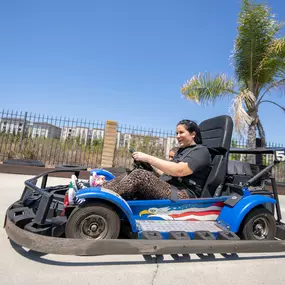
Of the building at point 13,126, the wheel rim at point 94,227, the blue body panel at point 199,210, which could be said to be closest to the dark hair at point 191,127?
the blue body panel at point 199,210

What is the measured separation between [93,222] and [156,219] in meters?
0.60

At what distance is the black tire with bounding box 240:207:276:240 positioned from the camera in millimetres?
2305

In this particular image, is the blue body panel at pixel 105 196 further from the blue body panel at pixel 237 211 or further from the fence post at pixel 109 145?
the fence post at pixel 109 145

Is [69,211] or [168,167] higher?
[168,167]

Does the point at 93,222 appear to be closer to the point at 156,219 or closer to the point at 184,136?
the point at 156,219

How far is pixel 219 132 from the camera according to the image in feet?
9.04

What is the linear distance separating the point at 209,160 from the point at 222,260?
2.99 ft

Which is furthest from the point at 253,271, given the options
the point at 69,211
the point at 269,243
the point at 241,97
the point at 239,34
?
the point at 239,34

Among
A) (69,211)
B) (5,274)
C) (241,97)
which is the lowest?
(5,274)

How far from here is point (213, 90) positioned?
9039 mm

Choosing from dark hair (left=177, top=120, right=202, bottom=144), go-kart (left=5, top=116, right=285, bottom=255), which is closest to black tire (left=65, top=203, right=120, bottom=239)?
go-kart (left=5, top=116, right=285, bottom=255)

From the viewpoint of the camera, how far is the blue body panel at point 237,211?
222 centimetres

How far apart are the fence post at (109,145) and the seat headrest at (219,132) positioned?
6.35 meters

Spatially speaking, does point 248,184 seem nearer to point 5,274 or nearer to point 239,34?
point 5,274
